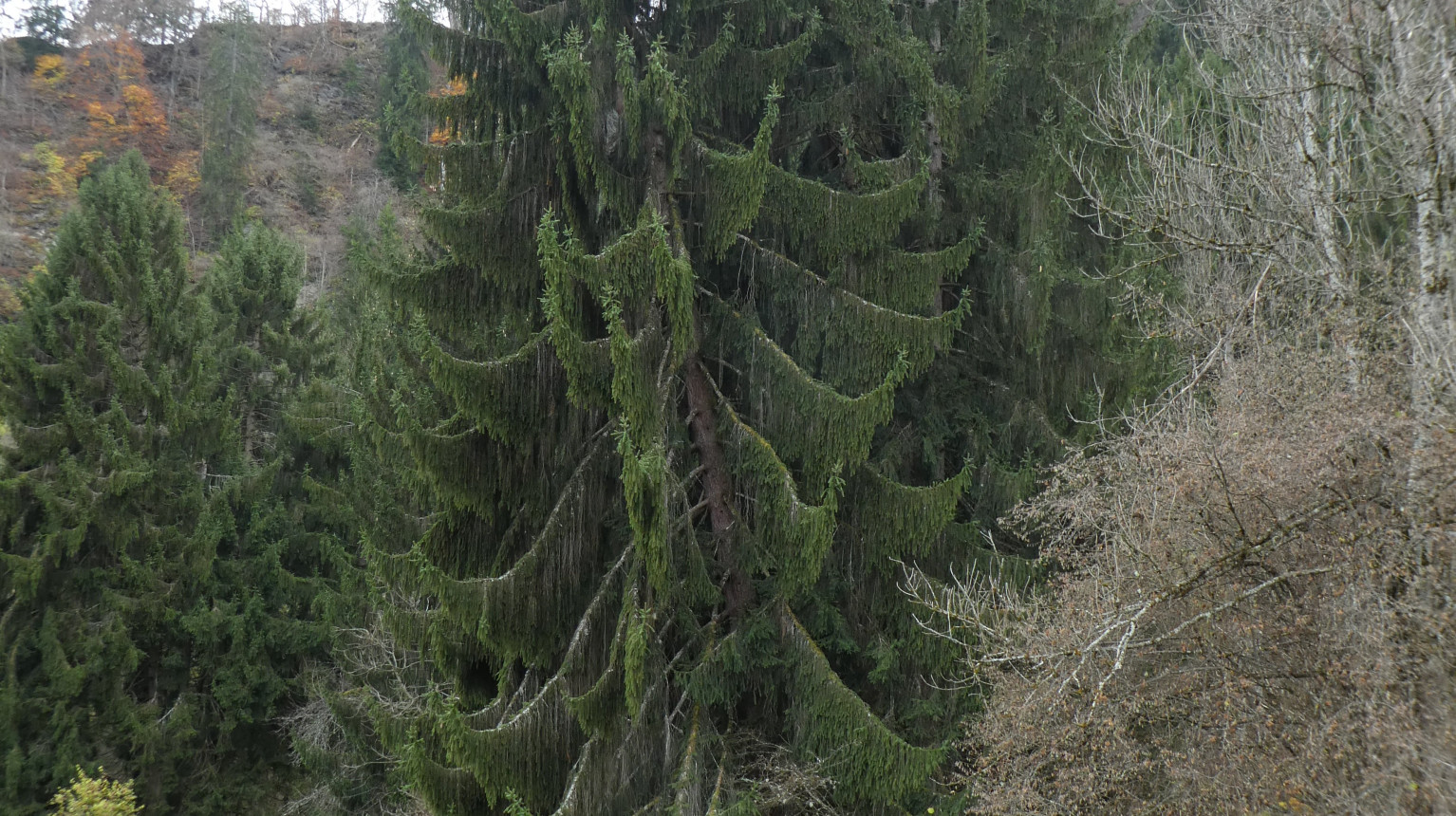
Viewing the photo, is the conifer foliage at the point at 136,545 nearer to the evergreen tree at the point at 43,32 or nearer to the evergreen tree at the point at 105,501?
the evergreen tree at the point at 105,501

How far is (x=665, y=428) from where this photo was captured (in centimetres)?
853

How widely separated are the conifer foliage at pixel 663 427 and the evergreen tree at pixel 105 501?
454 inches

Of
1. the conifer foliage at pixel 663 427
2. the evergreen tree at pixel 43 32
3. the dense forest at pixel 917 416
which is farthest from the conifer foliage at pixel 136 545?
the evergreen tree at pixel 43 32

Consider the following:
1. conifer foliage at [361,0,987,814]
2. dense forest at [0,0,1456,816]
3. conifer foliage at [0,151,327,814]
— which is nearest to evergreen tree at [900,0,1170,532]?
dense forest at [0,0,1456,816]

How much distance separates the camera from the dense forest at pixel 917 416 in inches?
262

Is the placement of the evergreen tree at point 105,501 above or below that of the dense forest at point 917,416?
below

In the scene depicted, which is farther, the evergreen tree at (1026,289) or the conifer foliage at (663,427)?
the evergreen tree at (1026,289)

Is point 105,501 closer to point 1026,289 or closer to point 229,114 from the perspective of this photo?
point 1026,289

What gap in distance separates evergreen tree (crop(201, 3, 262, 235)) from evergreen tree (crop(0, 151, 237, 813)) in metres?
19.7

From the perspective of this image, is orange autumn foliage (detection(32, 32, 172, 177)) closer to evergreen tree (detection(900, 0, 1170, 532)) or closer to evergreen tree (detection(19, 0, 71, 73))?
evergreen tree (detection(19, 0, 71, 73))

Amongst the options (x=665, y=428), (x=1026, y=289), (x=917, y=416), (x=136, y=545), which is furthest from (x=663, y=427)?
(x=136, y=545)

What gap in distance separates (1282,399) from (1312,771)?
2.77 m

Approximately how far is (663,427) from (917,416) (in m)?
3.82

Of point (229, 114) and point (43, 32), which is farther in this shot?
point (43, 32)
